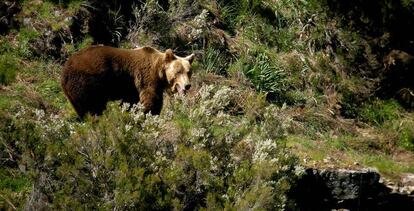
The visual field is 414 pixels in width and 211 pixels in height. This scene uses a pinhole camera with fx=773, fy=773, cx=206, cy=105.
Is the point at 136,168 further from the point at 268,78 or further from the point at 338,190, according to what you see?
the point at 268,78

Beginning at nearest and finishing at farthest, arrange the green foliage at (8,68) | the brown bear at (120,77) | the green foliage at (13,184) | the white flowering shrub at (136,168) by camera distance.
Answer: the white flowering shrub at (136,168) → the green foliage at (13,184) → the brown bear at (120,77) → the green foliage at (8,68)

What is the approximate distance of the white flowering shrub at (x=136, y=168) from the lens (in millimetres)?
8422

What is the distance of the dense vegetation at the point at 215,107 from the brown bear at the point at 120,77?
0.33 m

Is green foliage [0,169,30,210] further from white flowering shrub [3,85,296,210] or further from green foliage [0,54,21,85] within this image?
green foliage [0,54,21,85]

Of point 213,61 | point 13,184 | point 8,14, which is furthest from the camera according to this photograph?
point 213,61

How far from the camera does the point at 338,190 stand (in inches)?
467

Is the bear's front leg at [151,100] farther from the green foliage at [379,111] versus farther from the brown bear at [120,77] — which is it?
the green foliage at [379,111]

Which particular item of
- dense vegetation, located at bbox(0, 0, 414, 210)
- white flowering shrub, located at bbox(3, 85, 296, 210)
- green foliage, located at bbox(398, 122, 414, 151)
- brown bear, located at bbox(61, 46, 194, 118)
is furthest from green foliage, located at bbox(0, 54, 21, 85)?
green foliage, located at bbox(398, 122, 414, 151)

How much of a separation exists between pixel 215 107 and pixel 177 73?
1.75 m

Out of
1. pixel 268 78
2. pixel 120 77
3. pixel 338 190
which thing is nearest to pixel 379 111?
pixel 268 78

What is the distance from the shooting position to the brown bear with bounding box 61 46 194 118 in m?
10.7

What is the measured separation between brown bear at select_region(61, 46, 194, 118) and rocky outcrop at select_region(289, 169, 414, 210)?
2360mm

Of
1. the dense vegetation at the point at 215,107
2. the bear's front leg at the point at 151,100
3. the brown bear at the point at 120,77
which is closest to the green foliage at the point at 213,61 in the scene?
the dense vegetation at the point at 215,107

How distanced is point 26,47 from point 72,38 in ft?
2.91
